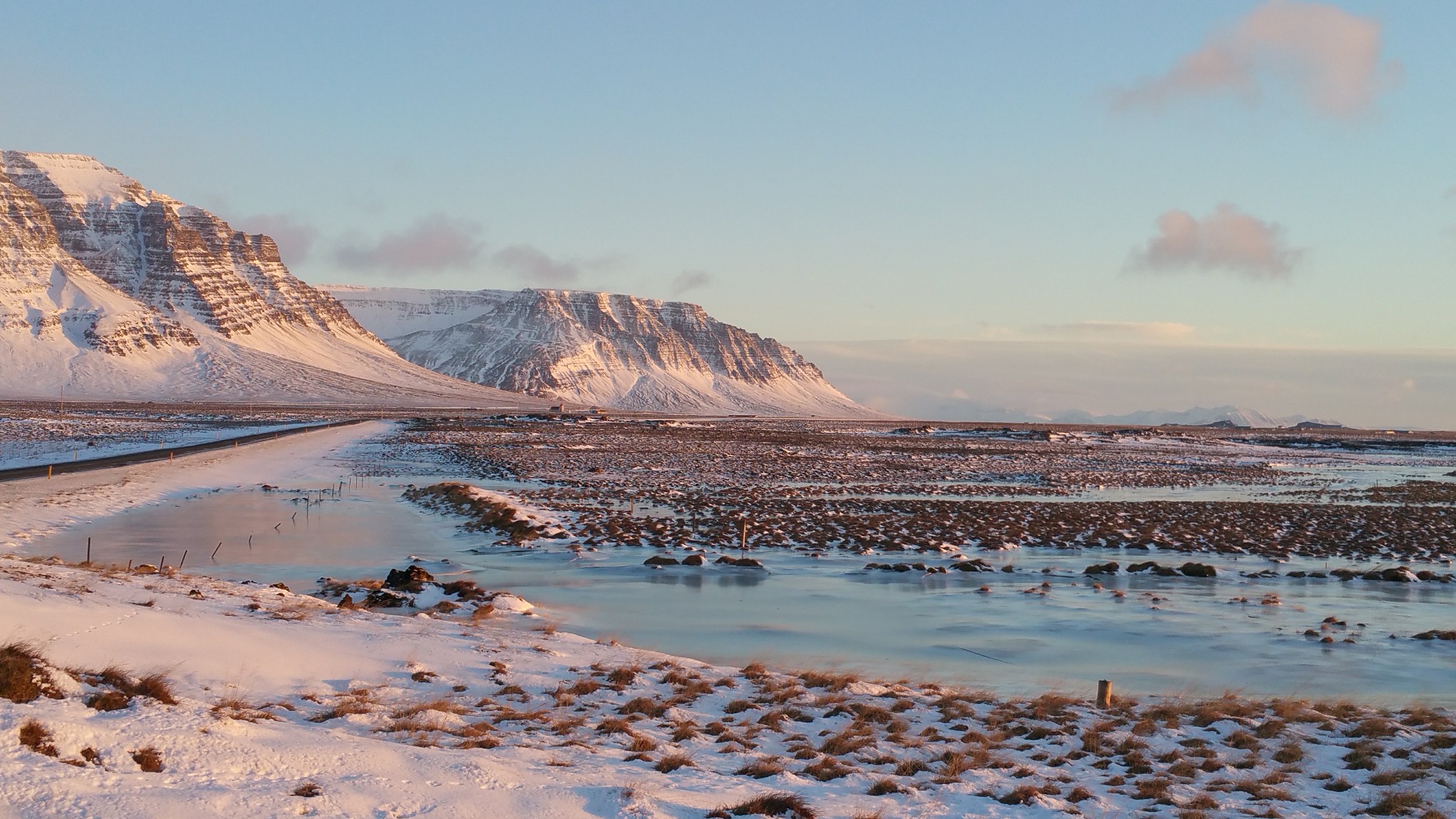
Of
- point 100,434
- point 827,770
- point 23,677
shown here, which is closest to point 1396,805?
point 827,770

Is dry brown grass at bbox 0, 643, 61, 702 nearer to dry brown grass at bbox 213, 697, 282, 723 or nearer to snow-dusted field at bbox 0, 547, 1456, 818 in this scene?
snow-dusted field at bbox 0, 547, 1456, 818

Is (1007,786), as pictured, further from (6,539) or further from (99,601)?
(6,539)

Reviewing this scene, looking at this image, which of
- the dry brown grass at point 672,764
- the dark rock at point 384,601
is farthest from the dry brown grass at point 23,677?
the dark rock at point 384,601

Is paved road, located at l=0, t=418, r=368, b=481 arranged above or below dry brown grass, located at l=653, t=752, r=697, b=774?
below

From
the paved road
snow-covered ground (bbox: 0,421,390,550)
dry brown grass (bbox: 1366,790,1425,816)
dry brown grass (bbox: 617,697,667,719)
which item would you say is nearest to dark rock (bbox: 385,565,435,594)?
dry brown grass (bbox: 617,697,667,719)

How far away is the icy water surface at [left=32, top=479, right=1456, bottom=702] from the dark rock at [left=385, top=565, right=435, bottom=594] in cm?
140

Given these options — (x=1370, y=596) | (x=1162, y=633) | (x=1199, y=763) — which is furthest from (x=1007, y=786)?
(x=1370, y=596)

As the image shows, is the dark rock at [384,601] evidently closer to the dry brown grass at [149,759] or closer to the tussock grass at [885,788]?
the dry brown grass at [149,759]

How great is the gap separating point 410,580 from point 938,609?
861cm

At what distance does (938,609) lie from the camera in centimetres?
1814

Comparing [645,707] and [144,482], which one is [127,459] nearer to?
[144,482]

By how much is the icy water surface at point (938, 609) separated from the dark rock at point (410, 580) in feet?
4.59

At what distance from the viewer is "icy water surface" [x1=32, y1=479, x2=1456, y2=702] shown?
1415 centimetres

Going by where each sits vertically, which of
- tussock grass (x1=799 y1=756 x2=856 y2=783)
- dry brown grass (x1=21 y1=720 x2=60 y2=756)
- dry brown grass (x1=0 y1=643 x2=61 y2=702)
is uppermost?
dry brown grass (x1=0 y1=643 x2=61 y2=702)
